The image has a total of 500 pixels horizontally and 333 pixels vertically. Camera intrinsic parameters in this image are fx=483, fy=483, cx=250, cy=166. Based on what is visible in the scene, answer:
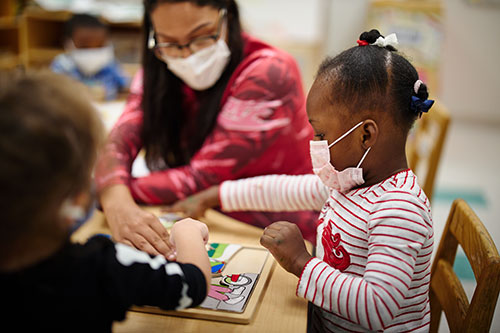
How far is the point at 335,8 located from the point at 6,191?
12.9 feet

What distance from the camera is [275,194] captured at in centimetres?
106

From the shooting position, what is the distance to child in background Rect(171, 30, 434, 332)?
27.7 inches

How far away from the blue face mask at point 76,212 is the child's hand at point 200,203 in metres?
0.50

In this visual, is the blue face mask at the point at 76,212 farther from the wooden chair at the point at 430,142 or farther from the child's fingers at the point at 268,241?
the wooden chair at the point at 430,142

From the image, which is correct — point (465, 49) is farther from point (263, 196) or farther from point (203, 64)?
point (263, 196)

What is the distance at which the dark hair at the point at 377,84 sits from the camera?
2.52 ft

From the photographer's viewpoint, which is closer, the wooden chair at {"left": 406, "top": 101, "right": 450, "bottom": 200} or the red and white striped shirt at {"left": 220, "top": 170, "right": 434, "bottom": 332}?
the red and white striped shirt at {"left": 220, "top": 170, "right": 434, "bottom": 332}

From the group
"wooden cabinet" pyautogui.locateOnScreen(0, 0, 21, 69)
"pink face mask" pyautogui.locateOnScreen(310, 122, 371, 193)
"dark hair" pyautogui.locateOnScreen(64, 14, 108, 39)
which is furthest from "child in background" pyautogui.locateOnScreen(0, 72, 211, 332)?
"wooden cabinet" pyautogui.locateOnScreen(0, 0, 21, 69)

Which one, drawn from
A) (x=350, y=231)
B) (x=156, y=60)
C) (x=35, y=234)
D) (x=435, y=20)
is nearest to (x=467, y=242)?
(x=350, y=231)

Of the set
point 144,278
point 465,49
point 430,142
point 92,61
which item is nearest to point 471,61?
point 465,49

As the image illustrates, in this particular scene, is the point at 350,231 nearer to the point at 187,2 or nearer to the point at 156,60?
the point at 187,2

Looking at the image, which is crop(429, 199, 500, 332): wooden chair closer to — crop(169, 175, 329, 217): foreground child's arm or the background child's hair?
crop(169, 175, 329, 217): foreground child's arm

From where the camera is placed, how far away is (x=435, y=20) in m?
3.78

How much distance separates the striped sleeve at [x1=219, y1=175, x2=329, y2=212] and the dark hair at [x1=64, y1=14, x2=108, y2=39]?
89.3 inches
